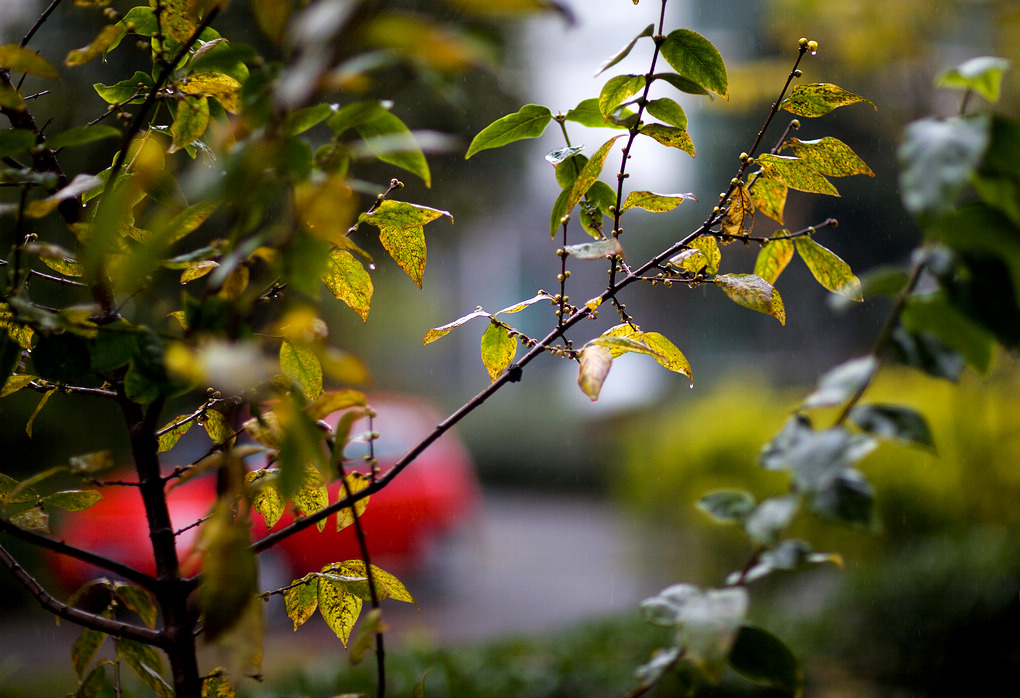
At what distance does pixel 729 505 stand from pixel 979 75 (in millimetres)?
240

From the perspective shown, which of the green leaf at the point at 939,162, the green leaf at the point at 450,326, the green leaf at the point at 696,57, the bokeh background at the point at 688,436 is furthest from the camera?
the bokeh background at the point at 688,436

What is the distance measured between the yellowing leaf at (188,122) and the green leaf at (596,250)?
302mm

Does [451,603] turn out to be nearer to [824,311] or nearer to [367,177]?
[367,177]

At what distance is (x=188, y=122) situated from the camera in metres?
0.56

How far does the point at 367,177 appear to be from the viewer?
11.8 ft

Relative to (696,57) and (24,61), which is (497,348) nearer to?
(696,57)

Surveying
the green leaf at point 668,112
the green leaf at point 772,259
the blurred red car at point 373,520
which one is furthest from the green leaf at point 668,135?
the blurred red car at point 373,520

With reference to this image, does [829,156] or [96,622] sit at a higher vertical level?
[829,156]

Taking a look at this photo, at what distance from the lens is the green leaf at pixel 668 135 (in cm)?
56

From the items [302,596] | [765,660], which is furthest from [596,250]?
[302,596]

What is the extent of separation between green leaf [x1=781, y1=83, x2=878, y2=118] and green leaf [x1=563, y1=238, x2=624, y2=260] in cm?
19

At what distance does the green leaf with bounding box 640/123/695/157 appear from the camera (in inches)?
22.2

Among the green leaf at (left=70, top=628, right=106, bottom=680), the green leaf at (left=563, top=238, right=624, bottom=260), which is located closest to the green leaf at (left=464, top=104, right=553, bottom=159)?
the green leaf at (left=563, top=238, right=624, bottom=260)

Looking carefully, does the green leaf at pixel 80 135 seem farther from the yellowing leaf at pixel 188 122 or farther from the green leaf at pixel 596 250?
the green leaf at pixel 596 250
